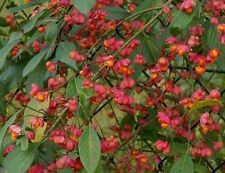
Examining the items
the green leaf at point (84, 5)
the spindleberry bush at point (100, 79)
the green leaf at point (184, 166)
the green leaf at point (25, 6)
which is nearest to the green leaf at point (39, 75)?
the spindleberry bush at point (100, 79)

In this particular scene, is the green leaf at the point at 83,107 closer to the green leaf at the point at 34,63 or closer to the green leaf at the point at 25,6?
the green leaf at the point at 34,63

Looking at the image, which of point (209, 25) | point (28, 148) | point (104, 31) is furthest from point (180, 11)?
point (28, 148)

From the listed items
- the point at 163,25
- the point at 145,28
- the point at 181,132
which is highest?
the point at 145,28

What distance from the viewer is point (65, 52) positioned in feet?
4.70

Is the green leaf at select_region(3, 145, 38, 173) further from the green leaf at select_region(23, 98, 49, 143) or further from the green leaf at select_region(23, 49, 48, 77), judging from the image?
the green leaf at select_region(23, 49, 48, 77)

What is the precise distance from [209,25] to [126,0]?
0.41 metres

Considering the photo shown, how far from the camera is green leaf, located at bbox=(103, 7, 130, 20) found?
1.56m

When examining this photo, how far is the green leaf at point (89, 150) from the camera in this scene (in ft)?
3.93

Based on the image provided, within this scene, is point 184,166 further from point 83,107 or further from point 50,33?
point 50,33

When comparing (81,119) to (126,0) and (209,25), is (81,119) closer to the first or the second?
(209,25)

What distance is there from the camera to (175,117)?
1.46 meters

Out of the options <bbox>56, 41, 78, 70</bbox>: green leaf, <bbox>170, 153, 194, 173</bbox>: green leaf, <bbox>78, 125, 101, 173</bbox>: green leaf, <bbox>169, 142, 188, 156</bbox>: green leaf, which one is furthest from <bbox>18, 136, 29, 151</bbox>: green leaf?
<bbox>169, 142, 188, 156</bbox>: green leaf

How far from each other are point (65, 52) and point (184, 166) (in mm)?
382

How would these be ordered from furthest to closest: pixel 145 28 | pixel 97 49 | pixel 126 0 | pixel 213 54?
pixel 126 0 → pixel 97 49 → pixel 145 28 → pixel 213 54
